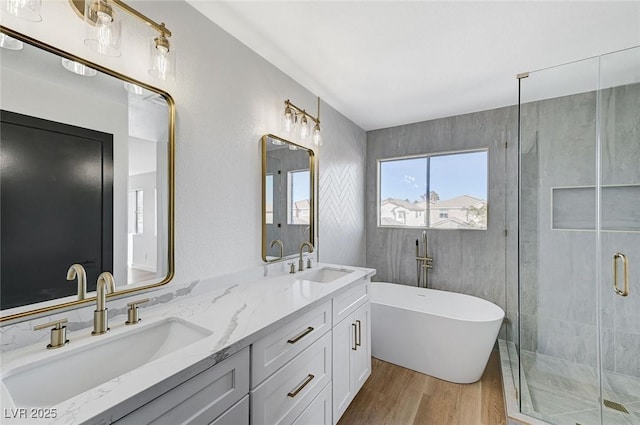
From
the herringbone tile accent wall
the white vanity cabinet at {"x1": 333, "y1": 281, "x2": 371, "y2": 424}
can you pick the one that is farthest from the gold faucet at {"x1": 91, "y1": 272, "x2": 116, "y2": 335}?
the herringbone tile accent wall

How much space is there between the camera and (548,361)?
2.13 m

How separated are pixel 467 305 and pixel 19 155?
333 centimetres

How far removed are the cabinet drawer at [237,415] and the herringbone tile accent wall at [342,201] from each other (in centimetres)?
166

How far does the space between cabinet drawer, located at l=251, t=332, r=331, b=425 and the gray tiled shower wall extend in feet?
6.03

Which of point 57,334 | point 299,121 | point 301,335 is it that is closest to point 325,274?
point 301,335

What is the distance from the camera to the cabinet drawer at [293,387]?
103 centimetres

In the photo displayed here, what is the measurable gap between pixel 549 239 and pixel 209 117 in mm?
2754

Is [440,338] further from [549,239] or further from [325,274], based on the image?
[549,239]

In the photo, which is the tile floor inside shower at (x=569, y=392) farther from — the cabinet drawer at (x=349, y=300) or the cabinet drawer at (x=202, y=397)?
the cabinet drawer at (x=202, y=397)

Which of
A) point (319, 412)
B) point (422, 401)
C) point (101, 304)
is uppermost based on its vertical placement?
point (101, 304)

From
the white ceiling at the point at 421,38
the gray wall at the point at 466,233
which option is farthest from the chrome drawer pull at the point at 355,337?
the white ceiling at the point at 421,38

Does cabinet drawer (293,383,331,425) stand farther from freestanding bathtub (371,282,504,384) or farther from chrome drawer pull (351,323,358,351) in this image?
freestanding bathtub (371,282,504,384)

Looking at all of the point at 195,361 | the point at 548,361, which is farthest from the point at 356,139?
the point at 195,361

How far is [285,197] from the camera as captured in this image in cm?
213
